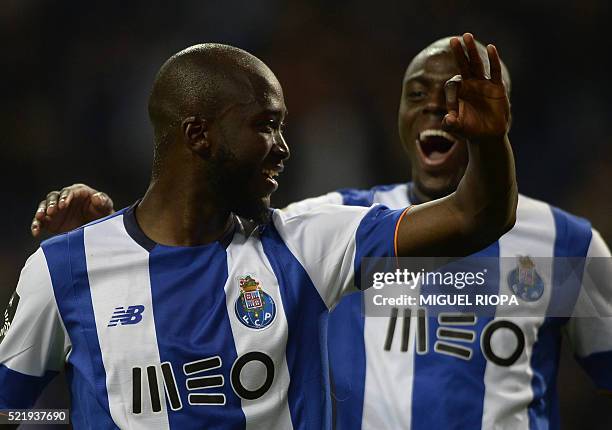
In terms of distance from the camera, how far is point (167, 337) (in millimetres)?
2344

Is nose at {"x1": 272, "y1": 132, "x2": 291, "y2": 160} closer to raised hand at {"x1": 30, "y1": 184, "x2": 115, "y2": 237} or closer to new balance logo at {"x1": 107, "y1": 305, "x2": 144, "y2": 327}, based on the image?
new balance logo at {"x1": 107, "y1": 305, "x2": 144, "y2": 327}

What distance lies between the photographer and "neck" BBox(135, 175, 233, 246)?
2.48 metres

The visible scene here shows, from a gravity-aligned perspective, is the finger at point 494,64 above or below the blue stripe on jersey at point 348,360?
above

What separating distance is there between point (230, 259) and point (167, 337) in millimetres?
260

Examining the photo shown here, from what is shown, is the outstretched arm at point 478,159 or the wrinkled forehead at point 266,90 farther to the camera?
the wrinkled forehead at point 266,90

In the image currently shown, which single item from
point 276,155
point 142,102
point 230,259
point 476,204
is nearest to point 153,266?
point 230,259

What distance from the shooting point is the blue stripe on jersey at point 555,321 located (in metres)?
3.15

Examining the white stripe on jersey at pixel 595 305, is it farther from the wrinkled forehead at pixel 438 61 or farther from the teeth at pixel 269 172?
the teeth at pixel 269 172

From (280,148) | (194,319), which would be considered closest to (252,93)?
(280,148)

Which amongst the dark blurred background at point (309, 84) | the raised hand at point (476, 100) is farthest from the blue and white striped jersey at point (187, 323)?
the dark blurred background at point (309, 84)

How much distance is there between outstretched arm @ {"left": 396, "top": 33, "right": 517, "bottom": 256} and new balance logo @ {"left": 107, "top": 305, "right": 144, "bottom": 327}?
2.50ft

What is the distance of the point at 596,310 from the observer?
3215 millimetres

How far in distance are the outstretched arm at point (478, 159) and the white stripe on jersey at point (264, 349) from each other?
46cm

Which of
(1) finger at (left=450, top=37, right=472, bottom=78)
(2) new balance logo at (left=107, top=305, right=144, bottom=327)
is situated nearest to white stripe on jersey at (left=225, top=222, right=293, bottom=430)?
(2) new balance logo at (left=107, top=305, right=144, bottom=327)
